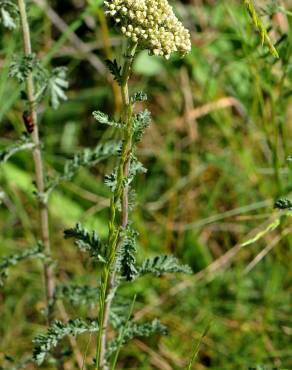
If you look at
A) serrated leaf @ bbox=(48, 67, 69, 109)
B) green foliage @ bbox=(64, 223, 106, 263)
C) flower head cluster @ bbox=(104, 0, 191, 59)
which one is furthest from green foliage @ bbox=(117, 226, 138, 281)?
serrated leaf @ bbox=(48, 67, 69, 109)

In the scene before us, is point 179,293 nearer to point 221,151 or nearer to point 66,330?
point 221,151

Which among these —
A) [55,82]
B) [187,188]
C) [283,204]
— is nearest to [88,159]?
[55,82]

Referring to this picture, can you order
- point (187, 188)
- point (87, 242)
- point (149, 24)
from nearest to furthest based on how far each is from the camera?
point (149, 24) → point (87, 242) → point (187, 188)

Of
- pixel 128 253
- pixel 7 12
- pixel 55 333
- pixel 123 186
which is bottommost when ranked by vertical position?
pixel 55 333

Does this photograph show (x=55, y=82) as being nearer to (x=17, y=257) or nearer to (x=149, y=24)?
(x=17, y=257)

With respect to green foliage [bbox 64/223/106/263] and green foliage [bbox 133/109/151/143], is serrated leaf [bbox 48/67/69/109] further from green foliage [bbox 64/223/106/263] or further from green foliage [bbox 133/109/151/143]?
green foliage [bbox 133/109/151/143]
